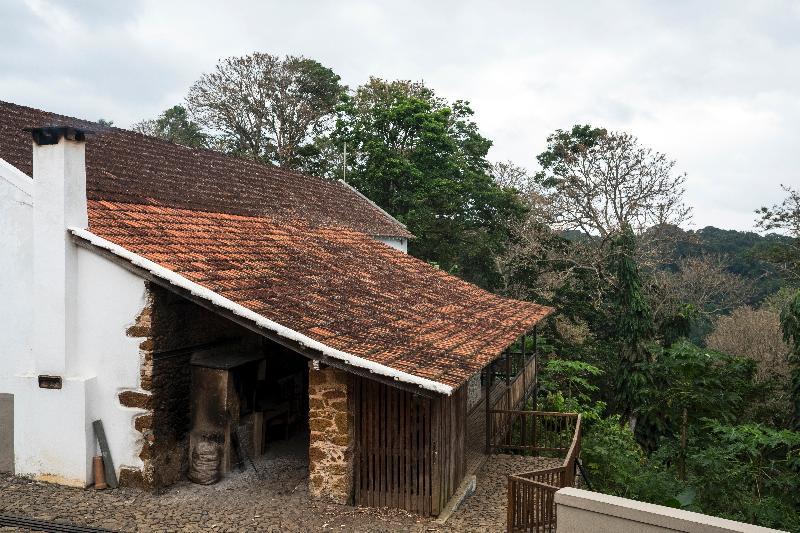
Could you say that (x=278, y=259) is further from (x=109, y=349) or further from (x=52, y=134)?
(x=52, y=134)

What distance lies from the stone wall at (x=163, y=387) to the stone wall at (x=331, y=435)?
2.02 m

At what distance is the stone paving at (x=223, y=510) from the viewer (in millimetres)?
7379

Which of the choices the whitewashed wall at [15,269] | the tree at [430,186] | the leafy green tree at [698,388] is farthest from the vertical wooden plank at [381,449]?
the tree at [430,186]

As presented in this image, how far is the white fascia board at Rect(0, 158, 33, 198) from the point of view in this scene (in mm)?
8508

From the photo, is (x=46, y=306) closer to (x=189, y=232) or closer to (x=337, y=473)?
(x=189, y=232)

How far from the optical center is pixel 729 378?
48.3 ft

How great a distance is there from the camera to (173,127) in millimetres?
41688

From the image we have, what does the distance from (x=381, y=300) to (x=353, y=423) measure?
276cm

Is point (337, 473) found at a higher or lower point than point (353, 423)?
lower

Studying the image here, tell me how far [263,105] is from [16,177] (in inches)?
950

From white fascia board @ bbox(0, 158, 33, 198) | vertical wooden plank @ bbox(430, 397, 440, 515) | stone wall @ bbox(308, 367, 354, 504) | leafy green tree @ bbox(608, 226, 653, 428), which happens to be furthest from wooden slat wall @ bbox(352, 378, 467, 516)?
leafy green tree @ bbox(608, 226, 653, 428)

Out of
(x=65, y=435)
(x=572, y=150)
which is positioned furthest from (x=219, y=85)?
(x=65, y=435)

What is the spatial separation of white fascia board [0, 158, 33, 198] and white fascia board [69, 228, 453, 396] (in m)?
1.06

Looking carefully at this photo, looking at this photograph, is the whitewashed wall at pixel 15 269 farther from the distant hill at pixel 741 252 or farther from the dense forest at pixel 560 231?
the distant hill at pixel 741 252
